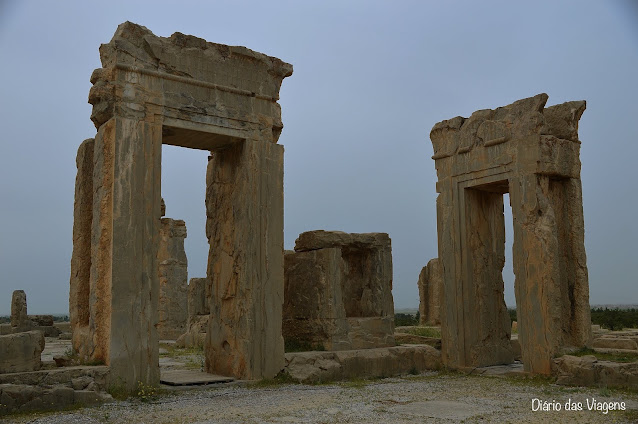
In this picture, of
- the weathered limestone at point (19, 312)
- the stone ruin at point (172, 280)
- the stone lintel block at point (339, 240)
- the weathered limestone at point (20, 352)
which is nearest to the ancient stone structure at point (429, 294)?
the stone ruin at point (172, 280)

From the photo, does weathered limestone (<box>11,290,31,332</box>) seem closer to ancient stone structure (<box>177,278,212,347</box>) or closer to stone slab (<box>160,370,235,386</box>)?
ancient stone structure (<box>177,278,212,347</box>)

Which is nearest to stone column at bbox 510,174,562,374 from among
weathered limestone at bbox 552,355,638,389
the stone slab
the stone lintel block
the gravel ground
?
weathered limestone at bbox 552,355,638,389

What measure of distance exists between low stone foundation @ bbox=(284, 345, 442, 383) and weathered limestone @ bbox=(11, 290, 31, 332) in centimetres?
1123

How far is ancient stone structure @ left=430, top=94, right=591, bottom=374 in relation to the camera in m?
9.23

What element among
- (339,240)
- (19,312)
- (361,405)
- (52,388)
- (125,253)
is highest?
(339,240)

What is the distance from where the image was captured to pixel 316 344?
9758mm

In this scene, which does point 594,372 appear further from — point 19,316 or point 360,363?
point 19,316

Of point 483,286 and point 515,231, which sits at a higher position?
point 515,231

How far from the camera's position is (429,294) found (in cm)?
2008

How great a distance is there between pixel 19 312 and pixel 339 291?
1144 centimetres

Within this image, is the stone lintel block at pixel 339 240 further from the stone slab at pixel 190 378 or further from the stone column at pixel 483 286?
the stone slab at pixel 190 378

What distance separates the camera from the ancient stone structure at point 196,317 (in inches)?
577

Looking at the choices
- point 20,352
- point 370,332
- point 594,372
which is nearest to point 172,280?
point 370,332

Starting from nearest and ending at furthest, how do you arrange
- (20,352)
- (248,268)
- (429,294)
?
(20,352) < (248,268) < (429,294)
